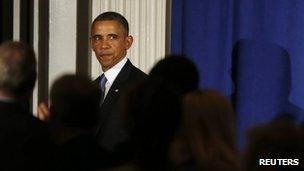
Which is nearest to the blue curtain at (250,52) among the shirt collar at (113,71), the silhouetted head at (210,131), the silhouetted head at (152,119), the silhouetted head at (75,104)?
the shirt collar at (113,71)

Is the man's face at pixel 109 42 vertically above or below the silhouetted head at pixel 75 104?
above

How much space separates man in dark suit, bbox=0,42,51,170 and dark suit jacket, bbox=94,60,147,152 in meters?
1.00

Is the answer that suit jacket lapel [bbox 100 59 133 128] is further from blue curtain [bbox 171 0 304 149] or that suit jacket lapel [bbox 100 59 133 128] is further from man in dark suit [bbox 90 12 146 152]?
blue curtain [bbox 171 0 304 149]

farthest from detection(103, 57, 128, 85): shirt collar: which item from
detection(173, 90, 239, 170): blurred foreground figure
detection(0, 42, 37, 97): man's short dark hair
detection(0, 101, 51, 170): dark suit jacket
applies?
detection(173, 90, 239, 170): blurred foreground figure

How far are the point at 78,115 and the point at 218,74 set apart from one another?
230 centimetres

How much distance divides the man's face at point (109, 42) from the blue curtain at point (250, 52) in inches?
25.9

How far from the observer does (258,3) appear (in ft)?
14.6

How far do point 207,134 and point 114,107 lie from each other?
1.54 m

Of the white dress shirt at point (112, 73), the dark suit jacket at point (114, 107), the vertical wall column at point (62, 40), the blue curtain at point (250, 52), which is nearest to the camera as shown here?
the dark suit jacket at point (114, 107)

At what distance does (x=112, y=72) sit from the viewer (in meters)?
3.89

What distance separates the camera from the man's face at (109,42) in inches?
156

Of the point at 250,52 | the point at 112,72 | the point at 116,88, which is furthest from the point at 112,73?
the point at 250,52

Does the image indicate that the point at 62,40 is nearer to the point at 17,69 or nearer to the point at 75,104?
the point at 17,69

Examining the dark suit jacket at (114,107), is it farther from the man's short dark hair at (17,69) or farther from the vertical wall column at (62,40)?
the vertical wall column at (62,40)
